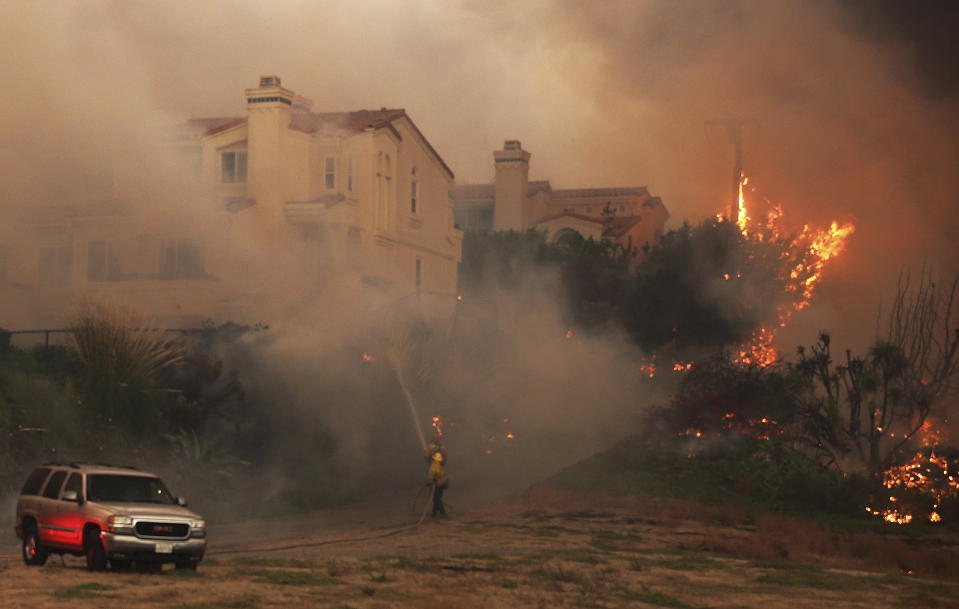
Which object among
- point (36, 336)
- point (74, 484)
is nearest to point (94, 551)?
point (74, 484)

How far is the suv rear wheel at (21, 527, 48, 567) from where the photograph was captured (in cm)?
2155

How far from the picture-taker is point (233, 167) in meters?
51.0

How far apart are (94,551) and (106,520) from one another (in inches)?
23.4

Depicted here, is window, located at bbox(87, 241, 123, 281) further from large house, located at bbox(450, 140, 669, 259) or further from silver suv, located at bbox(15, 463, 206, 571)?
large house, located at bbox(450, 140, 669, 259)

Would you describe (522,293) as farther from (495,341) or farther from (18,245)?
(18,245)

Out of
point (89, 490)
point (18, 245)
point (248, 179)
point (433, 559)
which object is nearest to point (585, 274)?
point (248, 179)

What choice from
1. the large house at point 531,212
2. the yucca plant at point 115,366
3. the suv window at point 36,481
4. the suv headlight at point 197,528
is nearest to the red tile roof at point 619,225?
the large house at point 531,212

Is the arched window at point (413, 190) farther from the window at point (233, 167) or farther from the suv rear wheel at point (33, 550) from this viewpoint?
the suv rear wheel at point (33, 550)

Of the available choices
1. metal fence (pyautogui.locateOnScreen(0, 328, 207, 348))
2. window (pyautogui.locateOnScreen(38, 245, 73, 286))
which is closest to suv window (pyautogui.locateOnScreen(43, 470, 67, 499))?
metal fence (pyautogui.locateOnScreen(0, 328, 207, 348))

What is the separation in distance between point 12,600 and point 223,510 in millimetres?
15977

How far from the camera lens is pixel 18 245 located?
151 feet

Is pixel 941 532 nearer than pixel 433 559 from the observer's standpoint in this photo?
No

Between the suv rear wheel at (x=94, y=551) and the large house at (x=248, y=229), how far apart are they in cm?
2246

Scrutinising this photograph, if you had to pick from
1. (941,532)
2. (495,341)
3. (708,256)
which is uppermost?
(708,256)
